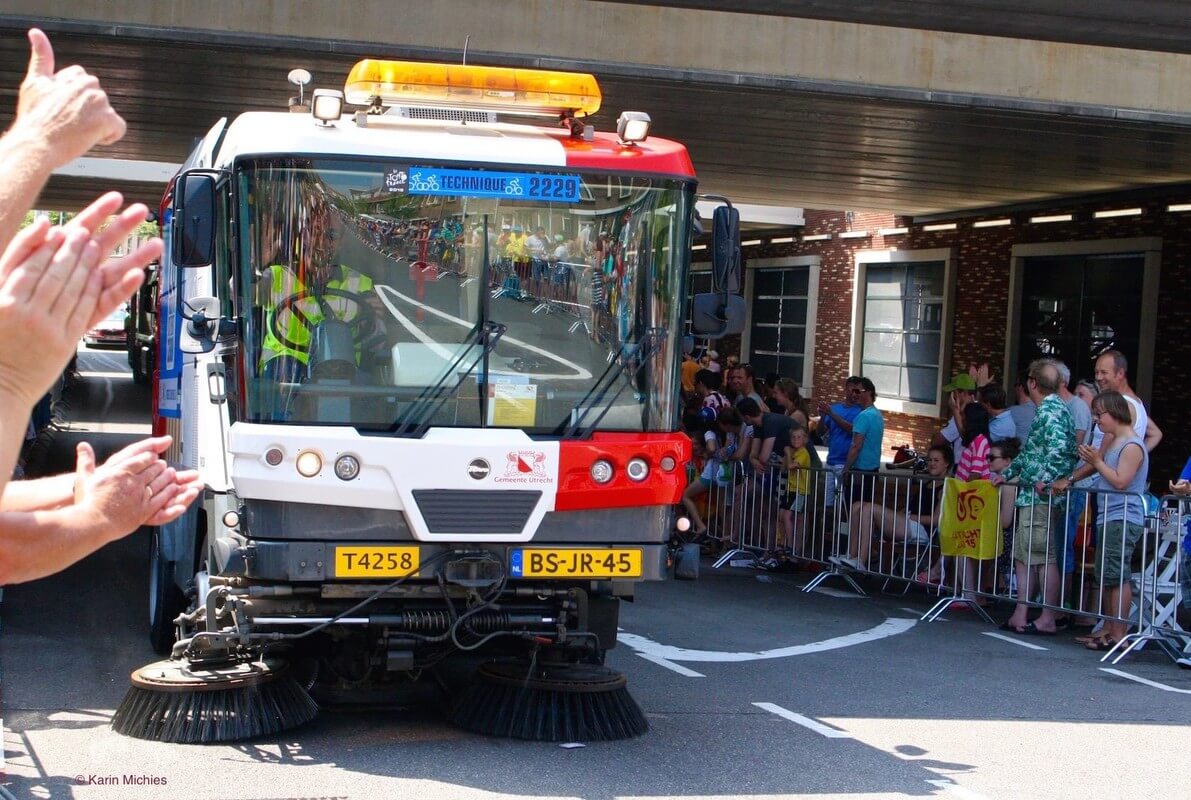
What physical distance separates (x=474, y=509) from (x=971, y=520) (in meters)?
6.18

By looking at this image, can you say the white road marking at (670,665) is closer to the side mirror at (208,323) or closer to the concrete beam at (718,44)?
the side mirror at (208,323)

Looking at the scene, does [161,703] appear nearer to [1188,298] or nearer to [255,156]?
[255,156]

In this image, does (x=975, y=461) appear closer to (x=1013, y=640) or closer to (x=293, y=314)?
(x=1013, y=640)

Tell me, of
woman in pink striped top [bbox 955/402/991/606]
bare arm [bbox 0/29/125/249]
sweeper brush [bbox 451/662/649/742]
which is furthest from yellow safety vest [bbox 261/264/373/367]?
woman in pink striped top [bbox 955/402/991/606]

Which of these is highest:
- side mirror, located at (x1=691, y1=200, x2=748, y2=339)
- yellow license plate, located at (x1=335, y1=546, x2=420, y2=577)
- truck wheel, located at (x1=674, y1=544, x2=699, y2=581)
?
side mirror, located at (x1=691, y1=200, x2=748, y2=339)

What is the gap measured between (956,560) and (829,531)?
180 cm

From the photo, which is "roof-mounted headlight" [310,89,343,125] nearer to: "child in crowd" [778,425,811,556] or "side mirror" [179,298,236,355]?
"side mirror" [179,298,236,355]

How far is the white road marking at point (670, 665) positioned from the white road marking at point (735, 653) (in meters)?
0.05

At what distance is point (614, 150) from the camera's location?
23.9ft

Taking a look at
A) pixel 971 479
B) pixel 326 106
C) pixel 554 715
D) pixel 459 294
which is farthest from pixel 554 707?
pixel 971 479

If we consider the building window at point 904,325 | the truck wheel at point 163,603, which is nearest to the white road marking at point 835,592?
the truck wheel at point 163,603

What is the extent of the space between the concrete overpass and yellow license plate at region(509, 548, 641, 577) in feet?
20.1

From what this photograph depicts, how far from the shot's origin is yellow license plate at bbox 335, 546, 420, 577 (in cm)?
659

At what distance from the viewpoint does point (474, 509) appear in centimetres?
673
